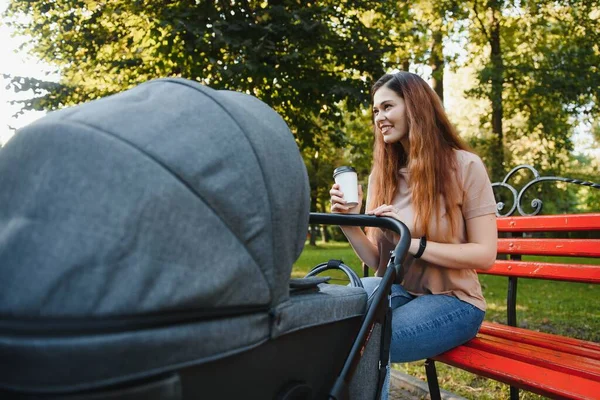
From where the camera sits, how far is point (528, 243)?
3.37 metres

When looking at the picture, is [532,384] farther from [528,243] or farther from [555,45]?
[555,45]

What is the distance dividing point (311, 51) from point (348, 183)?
5.84m

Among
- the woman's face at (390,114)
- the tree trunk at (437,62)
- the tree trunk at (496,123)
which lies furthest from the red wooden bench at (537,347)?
the tree trunk at (496,123)

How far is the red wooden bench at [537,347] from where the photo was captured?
80.4 inches

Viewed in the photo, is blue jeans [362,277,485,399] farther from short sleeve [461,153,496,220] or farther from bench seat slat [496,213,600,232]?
bench seat slat [496,213,600,232]

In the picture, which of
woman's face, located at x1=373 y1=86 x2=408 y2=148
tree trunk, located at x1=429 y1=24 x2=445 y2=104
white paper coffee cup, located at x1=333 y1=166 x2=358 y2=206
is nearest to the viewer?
white paper coffee cup, located at x1=333 y1=166 x2=358 y2=206

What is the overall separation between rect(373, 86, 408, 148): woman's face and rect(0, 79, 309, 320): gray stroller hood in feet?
4.75

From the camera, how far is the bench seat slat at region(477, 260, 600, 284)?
288 centimetres

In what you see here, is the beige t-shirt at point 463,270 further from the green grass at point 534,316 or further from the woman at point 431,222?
the green grass at point 534,316

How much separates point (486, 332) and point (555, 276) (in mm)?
519

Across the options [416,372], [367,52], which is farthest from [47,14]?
[416,372]

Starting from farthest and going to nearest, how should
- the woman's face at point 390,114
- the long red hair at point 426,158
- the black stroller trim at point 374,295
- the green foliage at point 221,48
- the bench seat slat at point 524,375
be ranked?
1. the green foliage at point 221,48
2. the woman's face at point 390,114
3. the long red hair at point 426,158
4. the bench seat slat at point 524,375
5. the black stroller trim at point 374,295

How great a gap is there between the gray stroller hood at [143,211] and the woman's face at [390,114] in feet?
4.75

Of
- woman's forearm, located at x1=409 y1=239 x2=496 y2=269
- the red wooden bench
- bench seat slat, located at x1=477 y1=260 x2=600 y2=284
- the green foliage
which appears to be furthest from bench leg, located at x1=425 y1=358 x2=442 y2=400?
the green foliage
